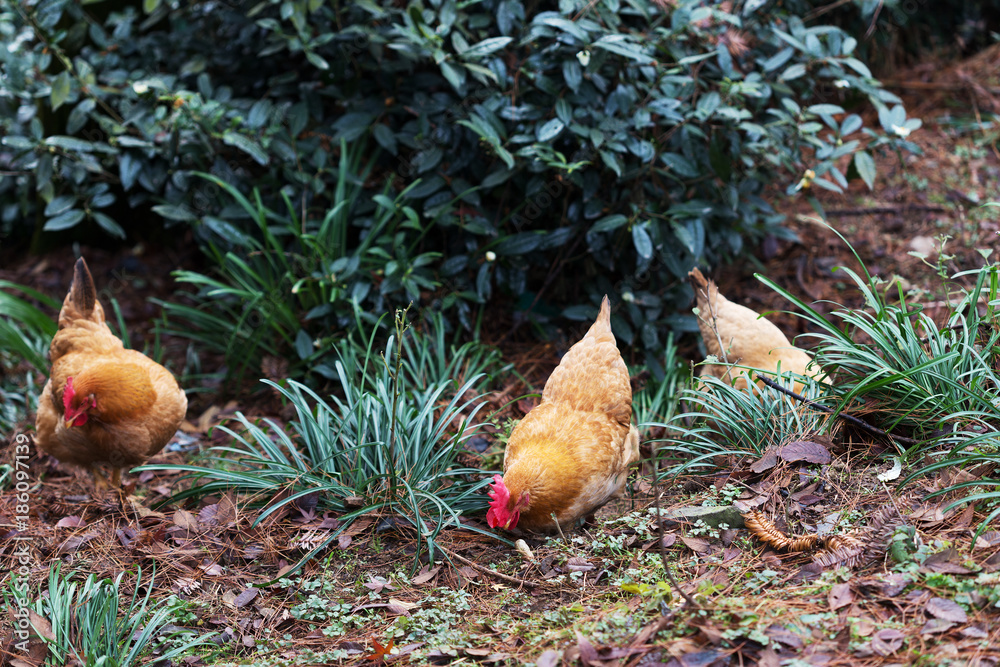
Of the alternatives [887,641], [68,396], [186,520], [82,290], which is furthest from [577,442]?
[82,290]

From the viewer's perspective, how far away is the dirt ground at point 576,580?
2.22 m

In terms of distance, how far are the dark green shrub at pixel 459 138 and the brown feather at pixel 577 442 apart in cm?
94

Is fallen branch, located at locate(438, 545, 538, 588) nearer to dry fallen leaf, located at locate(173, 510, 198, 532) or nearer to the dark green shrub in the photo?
dry fallen leaf, located at locate(173, 510, 198, 532)

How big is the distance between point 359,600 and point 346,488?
0.57 meters

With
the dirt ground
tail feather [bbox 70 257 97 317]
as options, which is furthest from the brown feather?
tail feather [bbox 70 257 97 317]

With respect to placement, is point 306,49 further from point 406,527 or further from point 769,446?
point 769,446

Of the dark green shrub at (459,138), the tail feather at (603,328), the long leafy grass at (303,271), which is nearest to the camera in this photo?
the tail feather at (603,328)

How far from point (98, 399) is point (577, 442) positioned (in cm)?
229

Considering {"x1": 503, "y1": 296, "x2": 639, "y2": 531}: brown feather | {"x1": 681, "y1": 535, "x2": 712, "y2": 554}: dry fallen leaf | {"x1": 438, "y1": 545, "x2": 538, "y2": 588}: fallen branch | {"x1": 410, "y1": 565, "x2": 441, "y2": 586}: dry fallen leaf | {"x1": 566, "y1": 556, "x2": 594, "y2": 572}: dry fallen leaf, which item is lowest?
{"x1": 410, "y1": 565, "x2": 441, "y2": 586}: dry fallen leaf

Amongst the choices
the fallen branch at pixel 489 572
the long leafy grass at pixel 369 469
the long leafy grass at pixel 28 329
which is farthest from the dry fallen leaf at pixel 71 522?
the fallen branch at pixel 489 572

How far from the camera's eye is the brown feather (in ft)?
9.87

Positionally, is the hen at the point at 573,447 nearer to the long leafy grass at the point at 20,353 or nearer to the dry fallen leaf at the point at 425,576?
the dry fallen leaf at the point at 425,576

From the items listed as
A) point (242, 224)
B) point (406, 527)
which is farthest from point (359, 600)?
point (242, 224)

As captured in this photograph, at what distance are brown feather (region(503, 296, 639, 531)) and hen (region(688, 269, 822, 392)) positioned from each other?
62 cm
